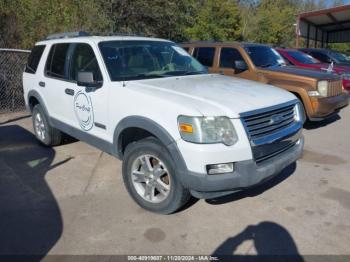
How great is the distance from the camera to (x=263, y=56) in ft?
28.7

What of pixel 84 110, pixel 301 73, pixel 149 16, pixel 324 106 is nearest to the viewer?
pixel 84 110

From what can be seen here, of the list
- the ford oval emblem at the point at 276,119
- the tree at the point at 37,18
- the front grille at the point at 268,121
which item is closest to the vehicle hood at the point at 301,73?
the front grille at the point at 268,121

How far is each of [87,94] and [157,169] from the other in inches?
59.7

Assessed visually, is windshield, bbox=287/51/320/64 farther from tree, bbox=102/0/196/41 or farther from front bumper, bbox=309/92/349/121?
tree, bbox=102/0/196/41

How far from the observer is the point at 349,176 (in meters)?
5.22

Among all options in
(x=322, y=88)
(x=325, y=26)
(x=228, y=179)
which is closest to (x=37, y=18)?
(x=322, y=88)

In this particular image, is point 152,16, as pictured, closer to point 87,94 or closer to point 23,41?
point 23,41

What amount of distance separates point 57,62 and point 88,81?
1.60 metres

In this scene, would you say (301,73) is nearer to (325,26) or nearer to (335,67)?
(335,67)

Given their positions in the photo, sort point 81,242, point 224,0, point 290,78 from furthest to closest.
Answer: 1. point 224,0
2. point 290,78
3. point 81,242

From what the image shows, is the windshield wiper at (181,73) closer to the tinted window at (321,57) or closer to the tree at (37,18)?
the tree at (37,18)

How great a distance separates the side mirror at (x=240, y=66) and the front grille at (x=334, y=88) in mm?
1784

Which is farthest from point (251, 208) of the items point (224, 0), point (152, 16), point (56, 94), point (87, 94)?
point (224, 0)

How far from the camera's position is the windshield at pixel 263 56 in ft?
27.7
